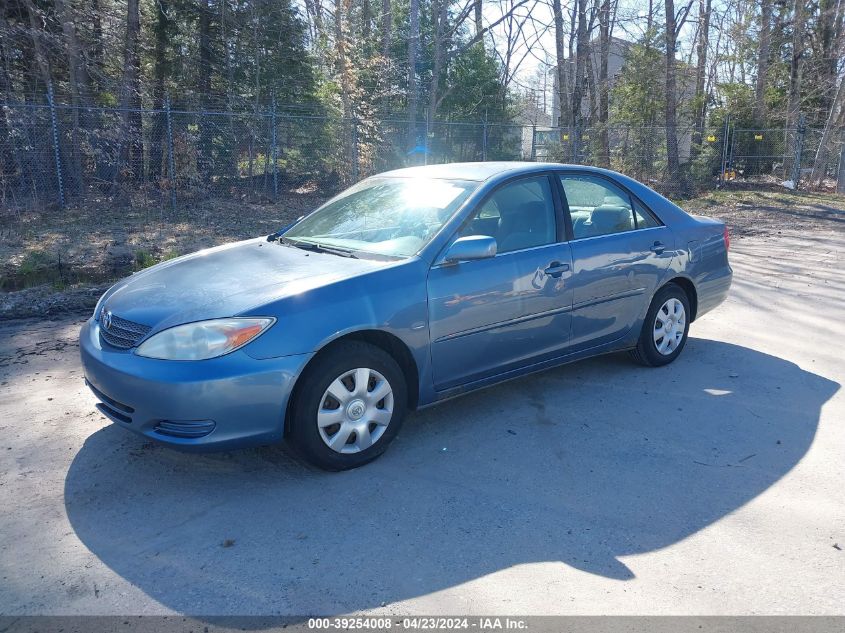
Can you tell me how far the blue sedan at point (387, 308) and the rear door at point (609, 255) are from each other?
14mm

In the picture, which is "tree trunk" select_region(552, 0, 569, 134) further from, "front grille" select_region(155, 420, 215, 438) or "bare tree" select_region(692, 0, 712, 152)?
"front grille" select_region(155, 420, 215, 438)

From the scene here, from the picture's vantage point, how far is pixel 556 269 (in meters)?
4.73

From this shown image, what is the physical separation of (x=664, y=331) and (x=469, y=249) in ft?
7.69

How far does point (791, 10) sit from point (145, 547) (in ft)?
105

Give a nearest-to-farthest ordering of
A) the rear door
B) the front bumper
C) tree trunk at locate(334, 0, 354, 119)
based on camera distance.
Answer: the front bumper → the rear door → tree trunk at locate(334, 0, 354, 119)

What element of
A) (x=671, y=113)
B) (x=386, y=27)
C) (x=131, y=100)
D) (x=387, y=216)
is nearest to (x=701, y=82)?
(x=671, y=113)

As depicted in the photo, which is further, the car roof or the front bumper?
the car roof

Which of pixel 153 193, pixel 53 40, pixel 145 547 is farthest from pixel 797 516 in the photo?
pixel 53 40

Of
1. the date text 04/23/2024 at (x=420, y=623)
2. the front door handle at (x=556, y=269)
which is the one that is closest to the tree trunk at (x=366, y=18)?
the front door handle at (x=556, y=269)

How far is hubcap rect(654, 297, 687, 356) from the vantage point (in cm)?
564

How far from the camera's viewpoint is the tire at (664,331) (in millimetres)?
5562

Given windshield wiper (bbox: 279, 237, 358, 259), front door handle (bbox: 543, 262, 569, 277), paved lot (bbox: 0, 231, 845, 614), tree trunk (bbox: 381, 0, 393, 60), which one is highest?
tree trunk (bbox: 381, 0, 393, 60)

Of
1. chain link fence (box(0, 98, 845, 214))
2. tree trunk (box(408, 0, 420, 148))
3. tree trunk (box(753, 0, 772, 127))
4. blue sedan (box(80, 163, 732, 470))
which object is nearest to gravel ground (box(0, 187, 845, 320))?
chain link fence (box(0, 98, 845, 214))

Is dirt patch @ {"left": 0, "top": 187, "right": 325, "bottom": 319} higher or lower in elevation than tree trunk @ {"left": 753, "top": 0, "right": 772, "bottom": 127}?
lower
